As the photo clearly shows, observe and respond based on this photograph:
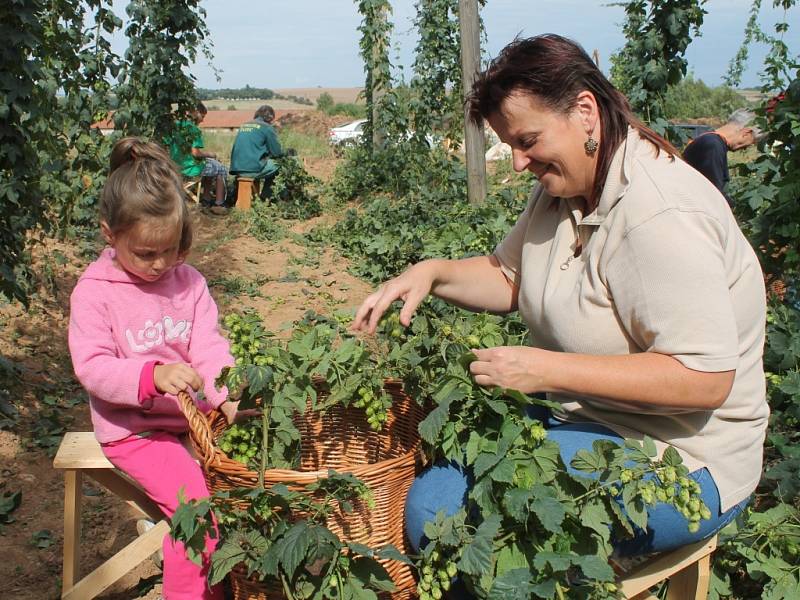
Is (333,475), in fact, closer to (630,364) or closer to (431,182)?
(630,364)

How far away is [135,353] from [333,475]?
92 cm

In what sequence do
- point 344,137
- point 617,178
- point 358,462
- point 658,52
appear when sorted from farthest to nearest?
point 344,137, point 658,52, point 358,462, point 617,178

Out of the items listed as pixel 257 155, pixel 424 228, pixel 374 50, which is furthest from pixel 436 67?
pixel 424 228

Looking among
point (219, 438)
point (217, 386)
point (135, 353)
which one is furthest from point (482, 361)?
point (135, 353)

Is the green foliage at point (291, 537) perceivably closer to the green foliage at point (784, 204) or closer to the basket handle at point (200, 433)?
the basket handle at point (200, 433)

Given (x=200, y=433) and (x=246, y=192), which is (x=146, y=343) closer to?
(x=200, y=433)

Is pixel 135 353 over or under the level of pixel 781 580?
over

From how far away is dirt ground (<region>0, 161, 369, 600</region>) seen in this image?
9.92ft

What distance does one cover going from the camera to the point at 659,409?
182cm

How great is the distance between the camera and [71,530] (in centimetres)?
259

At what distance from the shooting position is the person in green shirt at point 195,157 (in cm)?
944

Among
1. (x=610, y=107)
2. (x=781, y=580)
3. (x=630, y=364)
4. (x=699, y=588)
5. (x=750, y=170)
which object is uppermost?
(x=610, y=107)

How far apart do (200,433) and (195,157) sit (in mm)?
9017

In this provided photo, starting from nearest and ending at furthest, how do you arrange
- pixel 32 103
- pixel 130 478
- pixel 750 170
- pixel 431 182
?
pixel 130 478 < pixel 32 103 < pixel 750 170 < pixel 431 182
